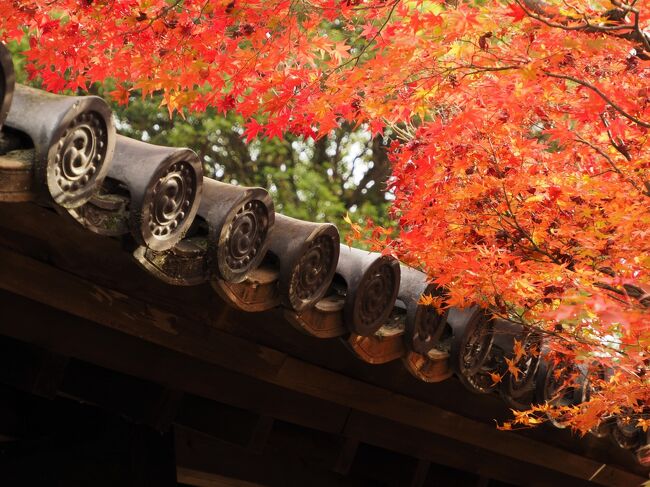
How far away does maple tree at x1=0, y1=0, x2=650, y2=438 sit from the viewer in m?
4.17

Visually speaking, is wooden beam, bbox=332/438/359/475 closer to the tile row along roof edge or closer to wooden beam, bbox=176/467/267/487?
wooden beam, bbox=176/467/267/487

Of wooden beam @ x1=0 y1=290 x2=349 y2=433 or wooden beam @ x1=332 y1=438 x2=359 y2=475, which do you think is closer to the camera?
wooden beam @ x1=0 y1=290 x2=349 y2=433

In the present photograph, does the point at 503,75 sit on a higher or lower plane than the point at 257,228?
higher

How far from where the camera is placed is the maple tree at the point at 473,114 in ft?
13.7

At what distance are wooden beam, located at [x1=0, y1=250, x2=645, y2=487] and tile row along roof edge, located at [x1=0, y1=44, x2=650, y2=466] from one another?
378mm

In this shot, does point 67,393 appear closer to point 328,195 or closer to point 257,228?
point 257,228

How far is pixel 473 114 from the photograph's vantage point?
15.8 ft

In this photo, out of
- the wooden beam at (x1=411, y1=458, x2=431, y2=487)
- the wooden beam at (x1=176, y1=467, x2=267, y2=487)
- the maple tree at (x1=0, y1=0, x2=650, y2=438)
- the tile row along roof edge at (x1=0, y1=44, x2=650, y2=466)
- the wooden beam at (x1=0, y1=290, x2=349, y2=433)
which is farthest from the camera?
the wooden beam at (x1=411, y1=458, x2=431, y2=487)

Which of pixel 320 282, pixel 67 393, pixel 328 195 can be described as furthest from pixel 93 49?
pixel 328 195

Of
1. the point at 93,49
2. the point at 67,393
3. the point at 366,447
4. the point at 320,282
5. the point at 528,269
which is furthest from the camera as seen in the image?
the point at 366,447

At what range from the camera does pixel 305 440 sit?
16.9 feet

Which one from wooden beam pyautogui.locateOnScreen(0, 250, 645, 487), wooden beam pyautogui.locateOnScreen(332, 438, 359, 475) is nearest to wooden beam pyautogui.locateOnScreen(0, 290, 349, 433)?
wooden beam pyautogui.locateOnScreen(0, 250, 645, 487)

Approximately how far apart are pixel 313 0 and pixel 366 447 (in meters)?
2.73

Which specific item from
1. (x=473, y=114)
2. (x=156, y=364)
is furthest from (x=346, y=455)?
(x=473, y=114)
